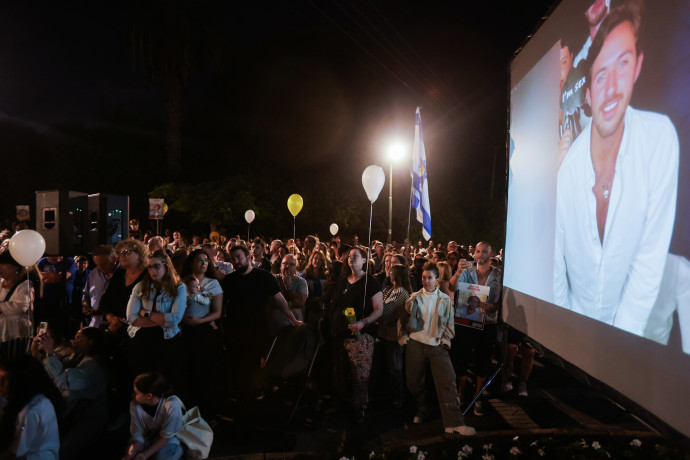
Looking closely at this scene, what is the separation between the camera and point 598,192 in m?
2.82

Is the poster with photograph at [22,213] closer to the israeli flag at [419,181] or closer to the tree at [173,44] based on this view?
the tree at [173,44]

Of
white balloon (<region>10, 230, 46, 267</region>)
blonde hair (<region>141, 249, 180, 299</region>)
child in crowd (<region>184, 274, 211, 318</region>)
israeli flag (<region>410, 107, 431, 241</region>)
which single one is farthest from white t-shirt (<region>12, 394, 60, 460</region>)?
israeli flag (<region>410, 107, 431, 241</region>)

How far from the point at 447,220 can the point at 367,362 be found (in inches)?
901

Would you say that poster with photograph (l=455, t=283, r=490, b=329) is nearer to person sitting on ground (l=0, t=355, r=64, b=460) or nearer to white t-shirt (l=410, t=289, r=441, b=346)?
white t-shirt (l=410, t=289, r=441, b=346)

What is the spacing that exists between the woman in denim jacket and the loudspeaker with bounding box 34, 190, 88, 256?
8.93ft

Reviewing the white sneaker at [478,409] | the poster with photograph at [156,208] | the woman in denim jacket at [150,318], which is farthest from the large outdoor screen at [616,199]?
the poster with photograph at [156,208]

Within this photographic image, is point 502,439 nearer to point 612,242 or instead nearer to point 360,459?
point 360,459

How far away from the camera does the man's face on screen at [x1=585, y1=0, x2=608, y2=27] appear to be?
286 centimetres

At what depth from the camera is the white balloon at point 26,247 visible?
4963mm

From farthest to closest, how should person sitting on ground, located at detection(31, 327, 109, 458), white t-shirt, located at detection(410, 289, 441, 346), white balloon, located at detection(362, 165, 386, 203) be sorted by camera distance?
1. white balloon, located at detection(362, 165, 386, 203)
2. white t-shirt, located at detection(410, 289, 441, 346)
3. person sitting on ground, located at detection(31, 327, 109, 458)

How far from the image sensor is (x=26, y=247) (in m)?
5.07

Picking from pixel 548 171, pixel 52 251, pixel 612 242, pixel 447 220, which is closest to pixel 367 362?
pixel 548 171

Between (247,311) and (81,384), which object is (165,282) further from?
(81,384)

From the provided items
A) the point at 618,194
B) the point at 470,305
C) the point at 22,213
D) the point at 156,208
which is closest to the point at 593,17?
the point at 618,194
